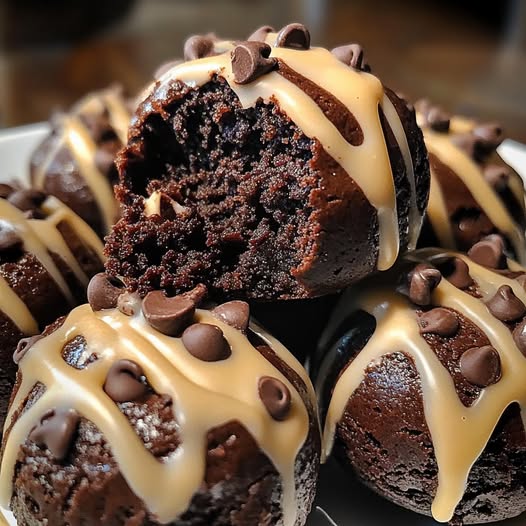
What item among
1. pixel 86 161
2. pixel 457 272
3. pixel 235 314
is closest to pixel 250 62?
pixel 235 314

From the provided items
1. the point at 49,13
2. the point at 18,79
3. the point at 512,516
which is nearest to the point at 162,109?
the point at 512,516

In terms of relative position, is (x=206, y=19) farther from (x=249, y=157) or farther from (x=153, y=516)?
(x=153, y=516)

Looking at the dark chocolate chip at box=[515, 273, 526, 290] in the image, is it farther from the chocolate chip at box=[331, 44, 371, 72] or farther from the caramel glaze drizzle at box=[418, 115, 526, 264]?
the chocolate chip at box=[331, 44, 371, 72]

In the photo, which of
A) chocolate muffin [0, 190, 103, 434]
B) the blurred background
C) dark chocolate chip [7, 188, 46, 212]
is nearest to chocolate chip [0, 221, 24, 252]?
chocolate muffin [0, 190, 103, 434]

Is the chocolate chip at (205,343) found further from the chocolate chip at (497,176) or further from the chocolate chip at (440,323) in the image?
the chocolate chip at (497,176)

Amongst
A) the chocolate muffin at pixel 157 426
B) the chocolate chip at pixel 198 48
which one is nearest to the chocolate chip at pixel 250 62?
the chocolate chip at pixel 198 48

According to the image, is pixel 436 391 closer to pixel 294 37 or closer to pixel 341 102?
pixel 341 102
